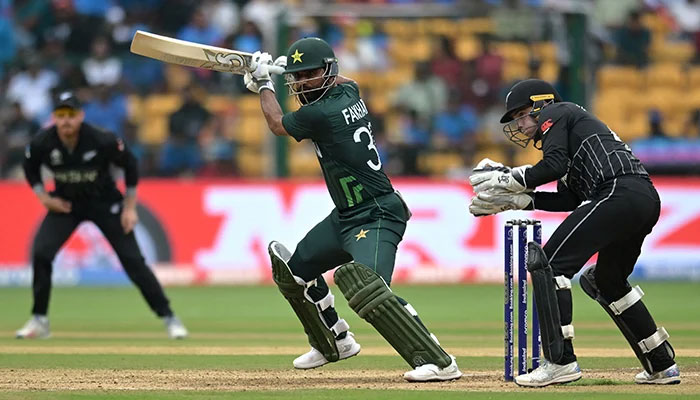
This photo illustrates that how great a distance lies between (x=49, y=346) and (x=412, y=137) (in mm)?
8210

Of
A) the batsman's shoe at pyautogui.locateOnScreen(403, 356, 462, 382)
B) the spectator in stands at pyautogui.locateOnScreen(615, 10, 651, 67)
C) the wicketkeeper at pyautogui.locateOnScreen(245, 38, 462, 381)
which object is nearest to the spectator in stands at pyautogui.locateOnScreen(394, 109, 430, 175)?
the spectator in stands at pyautogui.locateOnScreen(615, 10, 651, 67)

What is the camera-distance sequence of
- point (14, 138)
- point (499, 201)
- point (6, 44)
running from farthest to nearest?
point (6, 44) → point (14, 138) → point (499, 201)

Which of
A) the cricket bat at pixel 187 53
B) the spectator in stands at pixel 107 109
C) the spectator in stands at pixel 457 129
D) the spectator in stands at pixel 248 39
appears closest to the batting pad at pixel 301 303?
the cricket bat at pixel 187 53

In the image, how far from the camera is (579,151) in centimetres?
691

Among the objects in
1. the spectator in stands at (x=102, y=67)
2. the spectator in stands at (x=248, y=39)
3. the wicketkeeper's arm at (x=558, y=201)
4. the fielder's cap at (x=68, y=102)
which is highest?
the spectator in stands at (x=248, y=39)

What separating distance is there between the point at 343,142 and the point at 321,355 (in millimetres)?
1481

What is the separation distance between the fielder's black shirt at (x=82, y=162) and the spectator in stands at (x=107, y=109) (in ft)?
21.5

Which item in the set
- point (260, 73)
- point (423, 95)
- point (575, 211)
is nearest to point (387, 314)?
point (575, 211)

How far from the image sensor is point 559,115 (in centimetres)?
691

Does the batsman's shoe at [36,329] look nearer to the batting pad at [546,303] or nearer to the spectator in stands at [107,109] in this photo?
the batting pad at [546,303]

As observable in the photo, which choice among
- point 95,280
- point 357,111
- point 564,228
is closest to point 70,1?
point 95,280

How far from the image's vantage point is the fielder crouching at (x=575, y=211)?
6.74 m

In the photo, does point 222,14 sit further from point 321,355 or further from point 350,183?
point 350,183

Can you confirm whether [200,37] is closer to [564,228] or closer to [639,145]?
[639,145]
